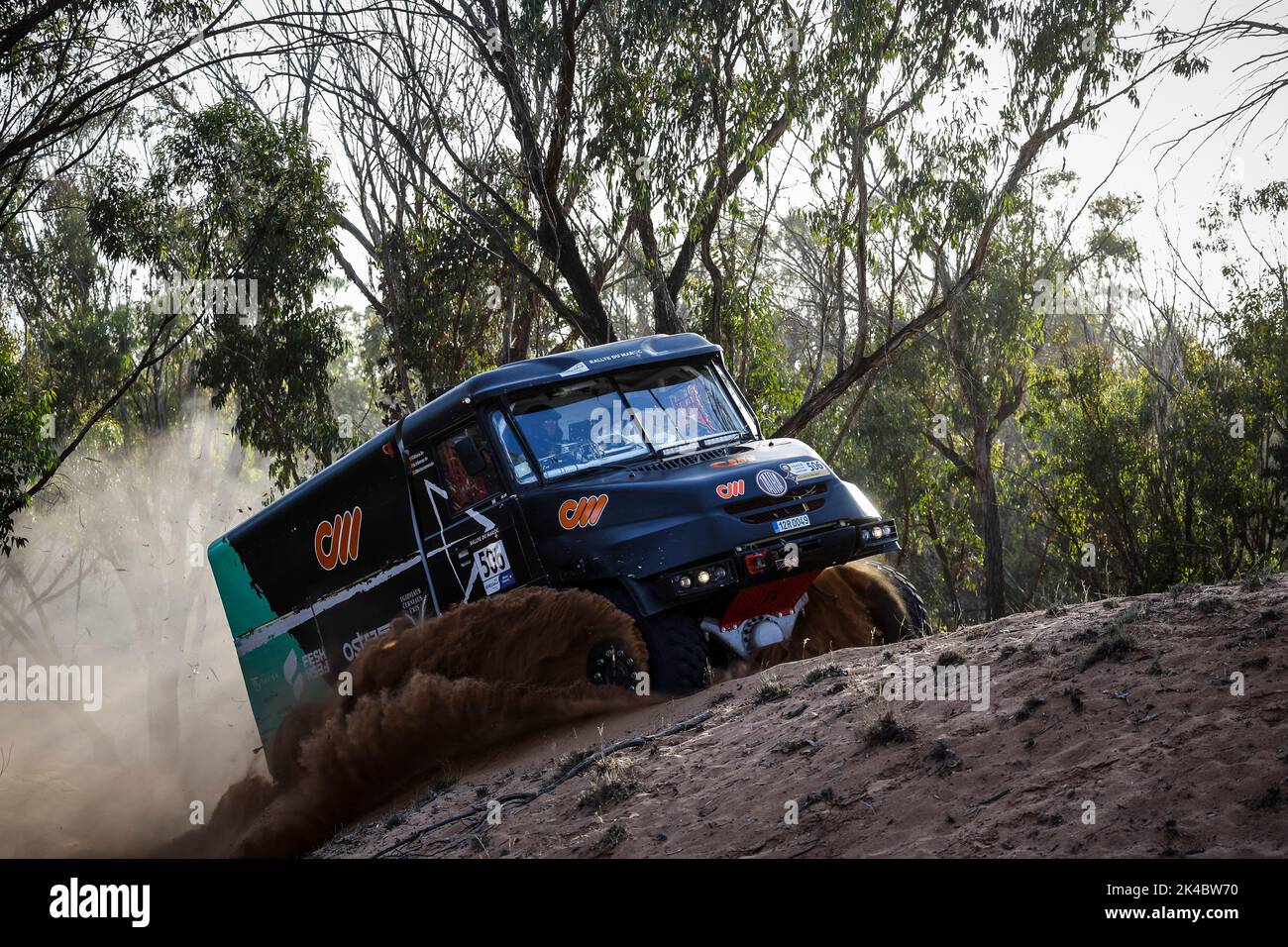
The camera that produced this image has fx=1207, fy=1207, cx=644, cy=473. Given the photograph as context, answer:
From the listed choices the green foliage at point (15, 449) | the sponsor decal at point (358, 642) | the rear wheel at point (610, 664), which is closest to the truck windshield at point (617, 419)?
the rear wheel at point (610, 664)

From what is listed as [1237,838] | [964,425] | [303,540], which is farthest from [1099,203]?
[1237,838]

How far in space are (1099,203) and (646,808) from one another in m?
30.6

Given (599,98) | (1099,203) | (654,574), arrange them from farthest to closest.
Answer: (1099,203)
(599,98)
(654,574)

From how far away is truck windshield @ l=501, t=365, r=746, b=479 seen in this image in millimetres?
9836

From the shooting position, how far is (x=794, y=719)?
288 inches

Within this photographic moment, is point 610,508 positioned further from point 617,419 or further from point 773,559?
point 773,559

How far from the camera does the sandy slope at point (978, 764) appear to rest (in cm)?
486

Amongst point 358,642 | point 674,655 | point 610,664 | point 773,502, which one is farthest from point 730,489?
point 358,642

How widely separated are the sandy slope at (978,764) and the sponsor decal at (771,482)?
137 centimetres

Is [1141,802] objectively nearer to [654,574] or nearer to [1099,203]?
[654,574]

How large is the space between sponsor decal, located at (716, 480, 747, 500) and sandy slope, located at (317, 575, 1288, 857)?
1386 millimetres

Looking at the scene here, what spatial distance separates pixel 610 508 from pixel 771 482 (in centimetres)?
125

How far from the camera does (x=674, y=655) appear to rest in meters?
8.92

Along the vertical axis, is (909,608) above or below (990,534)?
below
